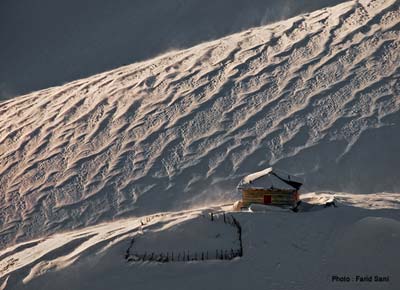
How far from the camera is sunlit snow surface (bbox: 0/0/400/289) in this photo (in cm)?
1459

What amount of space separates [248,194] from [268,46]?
325 inches

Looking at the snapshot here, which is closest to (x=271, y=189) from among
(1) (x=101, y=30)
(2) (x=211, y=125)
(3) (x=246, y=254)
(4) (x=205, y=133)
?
(3) (x=246, y=254)

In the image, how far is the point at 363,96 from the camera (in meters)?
17.0

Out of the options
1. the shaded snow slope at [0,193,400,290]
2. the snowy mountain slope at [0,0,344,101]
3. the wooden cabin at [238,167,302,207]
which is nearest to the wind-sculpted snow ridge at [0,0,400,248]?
the snowy mountain slope at [0,0,344,101]

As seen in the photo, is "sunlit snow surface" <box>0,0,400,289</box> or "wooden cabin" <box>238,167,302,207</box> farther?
"sunlit snow surface" <box>0,0,400,289</box>

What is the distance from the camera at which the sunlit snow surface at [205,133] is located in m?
14.6

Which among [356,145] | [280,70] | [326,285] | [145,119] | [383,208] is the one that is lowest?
[326,285]

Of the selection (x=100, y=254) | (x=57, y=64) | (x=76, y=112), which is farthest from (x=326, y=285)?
(x=57, y=64)

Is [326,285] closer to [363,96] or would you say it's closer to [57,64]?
[363,96]

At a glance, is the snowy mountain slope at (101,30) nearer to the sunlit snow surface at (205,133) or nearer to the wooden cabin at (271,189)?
the sunlit snow surface at (205,133)

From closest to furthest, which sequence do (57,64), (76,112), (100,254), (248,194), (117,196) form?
(100,254) < (248,194) < (117,196) < (76,112) < (57,64)

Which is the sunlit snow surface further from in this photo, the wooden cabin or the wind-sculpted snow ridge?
the wooden cabin

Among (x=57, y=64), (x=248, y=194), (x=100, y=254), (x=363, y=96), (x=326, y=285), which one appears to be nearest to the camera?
(x=326, y=285)

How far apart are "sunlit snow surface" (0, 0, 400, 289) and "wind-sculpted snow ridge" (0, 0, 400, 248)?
0.04 m
